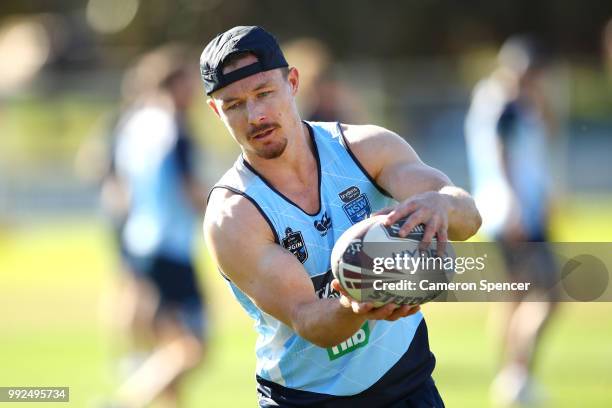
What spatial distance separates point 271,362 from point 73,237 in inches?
638

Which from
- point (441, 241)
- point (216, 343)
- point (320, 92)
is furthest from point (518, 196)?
point (441, 241)

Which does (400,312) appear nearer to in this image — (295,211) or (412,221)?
(412,221)

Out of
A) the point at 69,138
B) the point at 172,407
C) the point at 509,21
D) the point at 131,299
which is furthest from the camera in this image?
the point at 509,21

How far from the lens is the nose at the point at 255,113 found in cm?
479

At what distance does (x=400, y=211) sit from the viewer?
4.28 meters

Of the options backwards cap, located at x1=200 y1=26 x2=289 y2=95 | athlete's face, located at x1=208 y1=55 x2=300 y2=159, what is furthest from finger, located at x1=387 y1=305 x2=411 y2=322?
backwards cap, located at x1=200 y1=26 x2=289 y2=95

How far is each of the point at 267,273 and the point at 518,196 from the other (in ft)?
19.9

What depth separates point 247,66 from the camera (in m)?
4.83

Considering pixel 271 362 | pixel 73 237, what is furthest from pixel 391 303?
pixel 73 237

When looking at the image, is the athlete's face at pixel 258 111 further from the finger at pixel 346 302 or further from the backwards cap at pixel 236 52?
the finger at pixel 346 302

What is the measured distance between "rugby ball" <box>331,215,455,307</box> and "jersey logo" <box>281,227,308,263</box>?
19.3 inches

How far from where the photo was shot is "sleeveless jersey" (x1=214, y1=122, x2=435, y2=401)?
4.80 m

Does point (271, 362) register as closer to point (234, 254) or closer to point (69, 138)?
point (234, 254)

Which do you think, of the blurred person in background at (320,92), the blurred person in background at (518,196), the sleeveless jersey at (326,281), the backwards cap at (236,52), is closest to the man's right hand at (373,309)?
the sleeveless jersey at (326,281)
